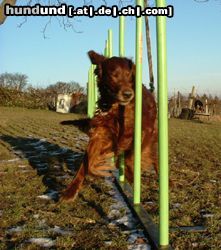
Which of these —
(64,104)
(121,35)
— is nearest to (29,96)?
→ (64,104)

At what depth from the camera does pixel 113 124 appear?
11.9 ft

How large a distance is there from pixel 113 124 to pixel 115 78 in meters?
0.43

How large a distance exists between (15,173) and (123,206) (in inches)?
72.1

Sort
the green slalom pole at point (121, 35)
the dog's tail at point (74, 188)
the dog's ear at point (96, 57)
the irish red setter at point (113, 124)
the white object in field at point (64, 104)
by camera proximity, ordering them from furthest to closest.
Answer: the white object in field at point (64, 104)
the green slalom pole at point (121, 35)
the dog's ear at point (96, 57)
the irish red setter at point (113, 124)
the dog's tail at point (74, 188)

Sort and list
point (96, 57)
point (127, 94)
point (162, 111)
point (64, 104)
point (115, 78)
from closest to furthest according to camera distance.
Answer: point (162, 111) → point (127, 94) → point (115, 78) → point (96, 57) → point (64, 104)

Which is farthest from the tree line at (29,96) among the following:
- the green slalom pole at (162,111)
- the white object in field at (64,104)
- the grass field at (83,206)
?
the green slalom pole at (162,111)

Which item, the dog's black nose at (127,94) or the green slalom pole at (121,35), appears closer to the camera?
the dog's black nose at (127,94)

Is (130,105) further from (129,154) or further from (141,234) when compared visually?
(141,234)

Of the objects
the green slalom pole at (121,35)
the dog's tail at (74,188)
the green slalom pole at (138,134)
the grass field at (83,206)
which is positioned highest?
the green slalom pole at (121,35)

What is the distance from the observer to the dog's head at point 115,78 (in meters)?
3.62

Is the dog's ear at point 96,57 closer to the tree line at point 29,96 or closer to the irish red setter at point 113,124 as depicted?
the irish red setter at point 113,124

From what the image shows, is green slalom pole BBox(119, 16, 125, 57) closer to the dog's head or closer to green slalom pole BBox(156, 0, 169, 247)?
the dog's head

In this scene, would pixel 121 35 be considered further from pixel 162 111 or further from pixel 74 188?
pixel 162 111

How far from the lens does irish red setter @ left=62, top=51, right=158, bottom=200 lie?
3.55 metres
